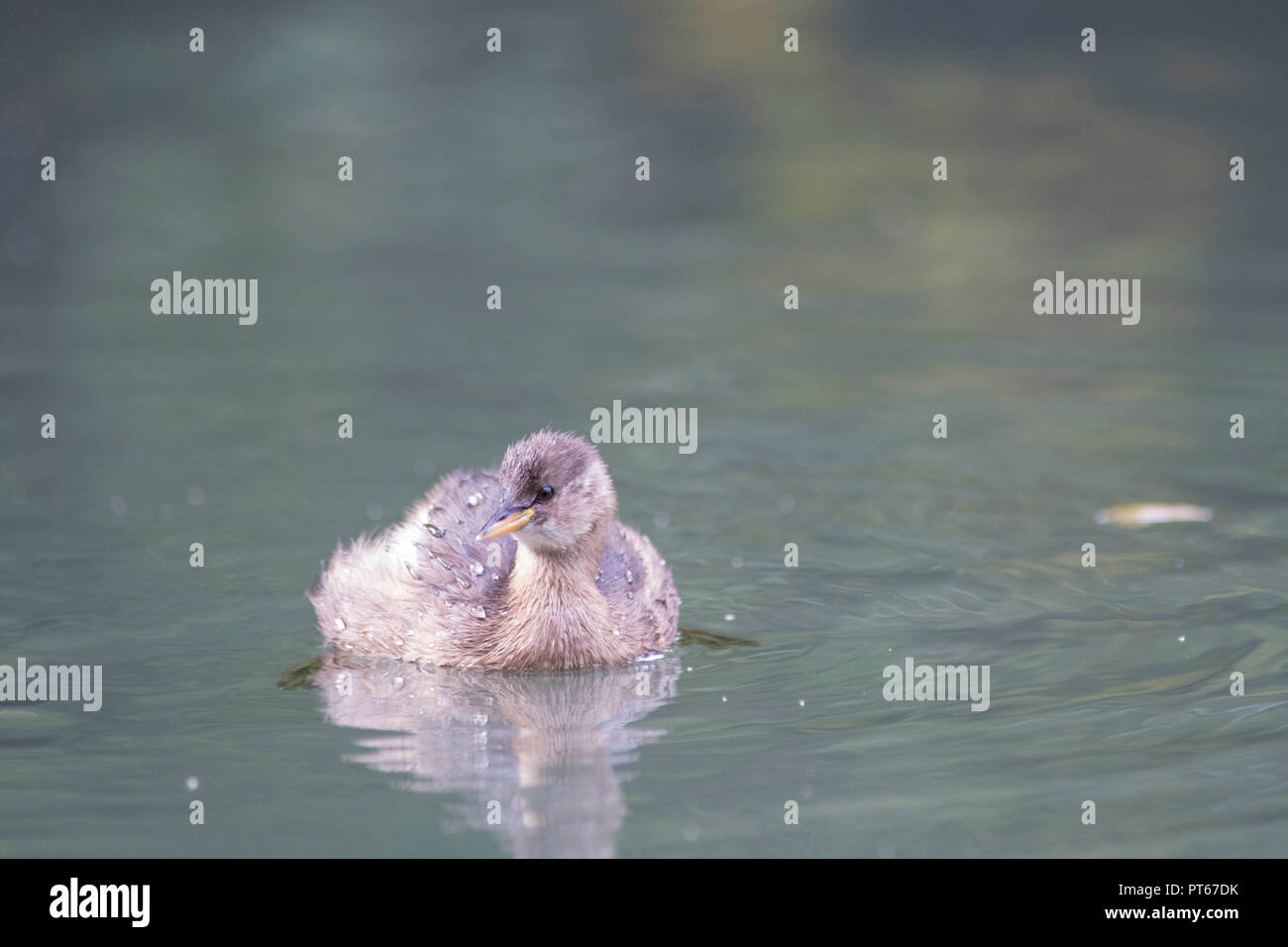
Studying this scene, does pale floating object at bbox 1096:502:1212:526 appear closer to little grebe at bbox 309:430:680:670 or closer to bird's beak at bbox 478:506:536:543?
little grebe at bbox 309:430:680:670

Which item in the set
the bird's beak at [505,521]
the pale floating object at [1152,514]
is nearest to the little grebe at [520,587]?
the bird's beak at [505,521]

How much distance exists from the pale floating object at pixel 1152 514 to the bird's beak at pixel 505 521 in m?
3.53

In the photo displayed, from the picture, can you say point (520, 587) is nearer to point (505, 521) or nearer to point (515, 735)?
point (505, 521)

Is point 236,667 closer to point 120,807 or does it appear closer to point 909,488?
point 120,807

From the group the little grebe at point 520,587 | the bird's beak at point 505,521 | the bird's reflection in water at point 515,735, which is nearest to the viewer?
the bird's reflection in water at point 515,735

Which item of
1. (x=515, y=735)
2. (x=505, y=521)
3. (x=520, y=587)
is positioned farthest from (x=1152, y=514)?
(x=515, y=735)

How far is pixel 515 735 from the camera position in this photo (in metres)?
7.82

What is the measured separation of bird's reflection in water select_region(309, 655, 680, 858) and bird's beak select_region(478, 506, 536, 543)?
713 mm

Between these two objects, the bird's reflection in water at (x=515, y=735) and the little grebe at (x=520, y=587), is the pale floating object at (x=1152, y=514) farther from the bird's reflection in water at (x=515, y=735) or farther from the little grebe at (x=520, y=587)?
the bird's reflection in water at (x=515, y=735)

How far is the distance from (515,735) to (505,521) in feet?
3.08

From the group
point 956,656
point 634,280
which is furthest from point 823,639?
point 634,280

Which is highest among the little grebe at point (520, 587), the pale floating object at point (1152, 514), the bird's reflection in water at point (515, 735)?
the pale floating object at point (1152, 514)

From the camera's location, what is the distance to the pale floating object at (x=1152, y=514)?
1016 centimetres

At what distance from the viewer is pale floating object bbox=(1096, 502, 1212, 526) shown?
1016cm
